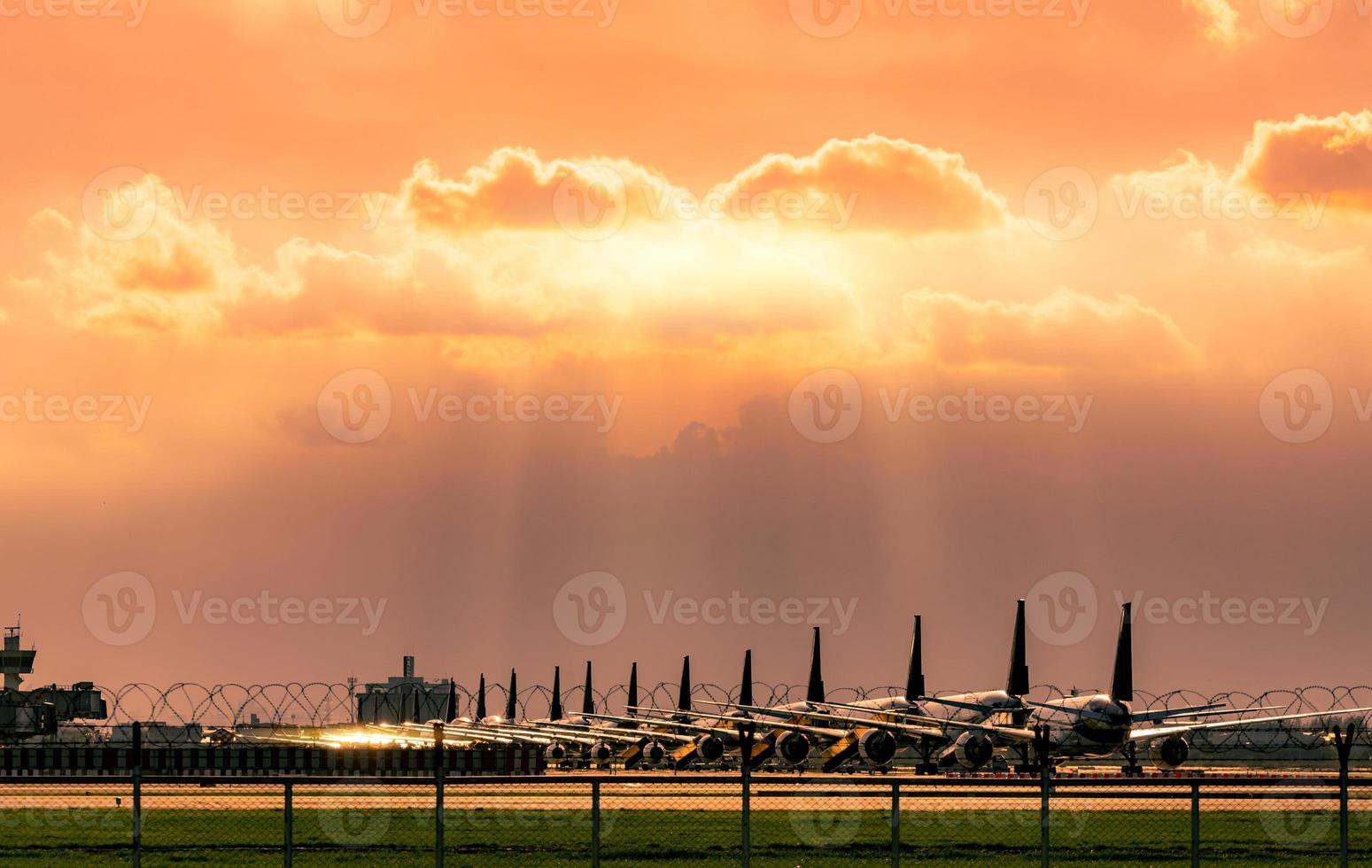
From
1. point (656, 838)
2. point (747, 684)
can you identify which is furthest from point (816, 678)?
point (656, 838)

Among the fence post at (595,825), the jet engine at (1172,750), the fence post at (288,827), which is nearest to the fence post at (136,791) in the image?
the fence post at (288,827)

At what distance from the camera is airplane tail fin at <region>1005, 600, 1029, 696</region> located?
90.8m

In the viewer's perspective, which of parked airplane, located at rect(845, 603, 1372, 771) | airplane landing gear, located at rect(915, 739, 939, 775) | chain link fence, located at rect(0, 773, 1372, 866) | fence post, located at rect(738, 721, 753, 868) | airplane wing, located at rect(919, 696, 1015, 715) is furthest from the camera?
airplane landing gear, located at rect(915, 739, 939, 775)

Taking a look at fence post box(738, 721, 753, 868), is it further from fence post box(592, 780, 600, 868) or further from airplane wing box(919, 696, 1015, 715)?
airplane wing box(919, 696, 1015, 715)

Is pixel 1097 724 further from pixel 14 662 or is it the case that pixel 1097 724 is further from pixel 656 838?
pixel 14 662

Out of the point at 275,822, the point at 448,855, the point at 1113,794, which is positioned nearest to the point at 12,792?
the point at 275,822

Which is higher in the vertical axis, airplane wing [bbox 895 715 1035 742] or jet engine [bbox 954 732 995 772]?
airplane wing [bbox 895 715 1035 742]

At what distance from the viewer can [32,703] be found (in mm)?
155500

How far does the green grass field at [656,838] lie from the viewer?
40750 mm

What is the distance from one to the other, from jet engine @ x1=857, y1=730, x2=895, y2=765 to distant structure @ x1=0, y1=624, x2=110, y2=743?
80.2 m

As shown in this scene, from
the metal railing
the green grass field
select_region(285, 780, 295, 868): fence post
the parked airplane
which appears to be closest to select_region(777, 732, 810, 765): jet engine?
the parked airplane

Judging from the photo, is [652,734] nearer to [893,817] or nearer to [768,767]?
[768,767]

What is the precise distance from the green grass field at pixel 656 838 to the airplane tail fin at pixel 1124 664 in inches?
907

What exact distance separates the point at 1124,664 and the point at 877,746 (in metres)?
13.8
